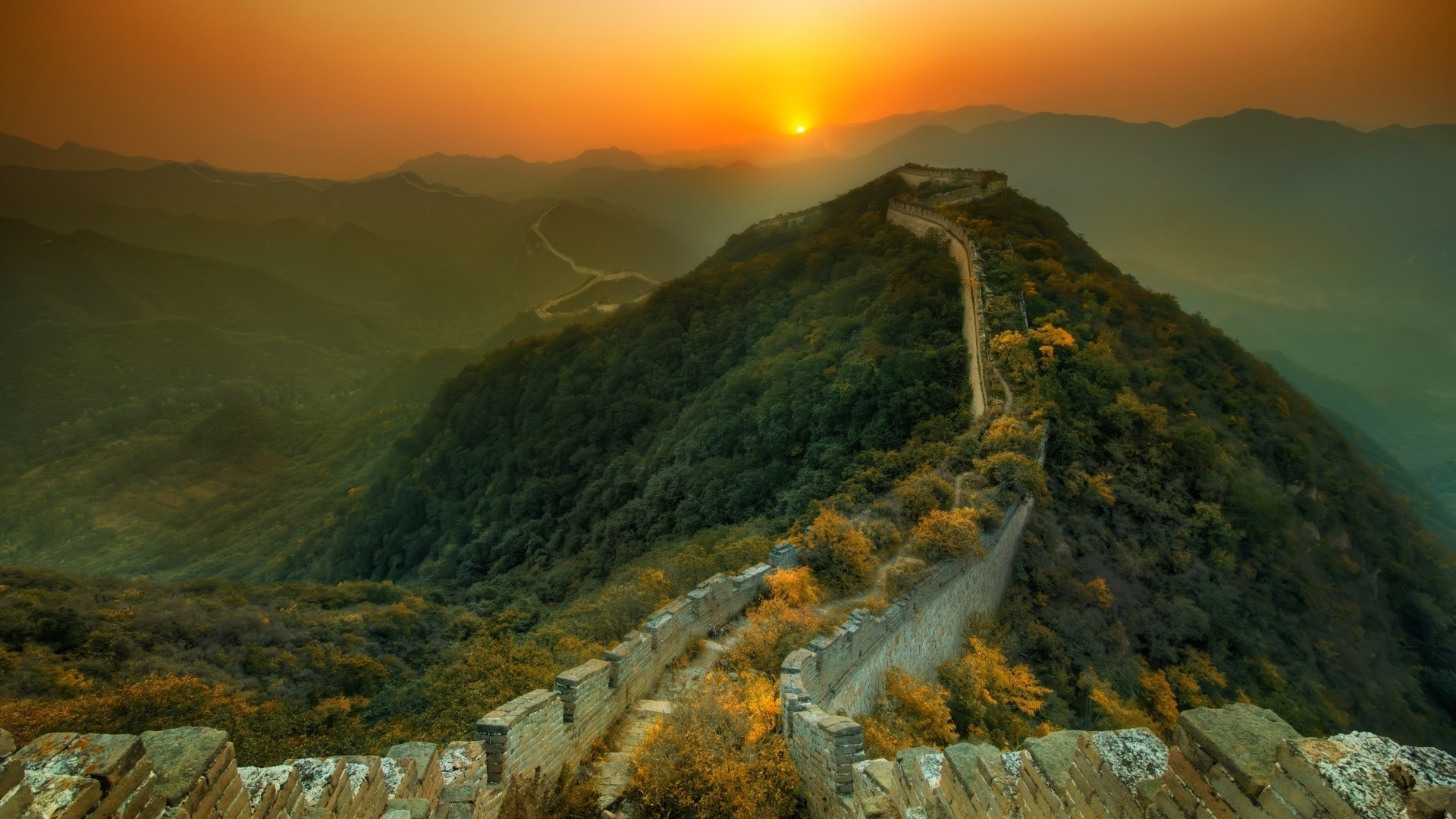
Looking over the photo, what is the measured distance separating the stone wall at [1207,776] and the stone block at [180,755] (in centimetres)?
464

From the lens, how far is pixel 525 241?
14775cm

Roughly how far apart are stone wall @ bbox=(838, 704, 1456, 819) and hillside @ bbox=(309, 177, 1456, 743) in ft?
27.8

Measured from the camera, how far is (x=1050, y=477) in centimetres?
1709

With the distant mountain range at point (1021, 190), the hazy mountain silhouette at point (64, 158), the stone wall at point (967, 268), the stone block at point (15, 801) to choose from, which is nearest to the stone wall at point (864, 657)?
the stone block at point (15, 801)

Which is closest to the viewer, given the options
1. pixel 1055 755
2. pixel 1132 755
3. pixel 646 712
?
pixel 1132 755

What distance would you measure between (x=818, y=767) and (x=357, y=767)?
4470 mm

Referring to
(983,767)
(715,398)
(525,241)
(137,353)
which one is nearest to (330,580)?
(715,398)

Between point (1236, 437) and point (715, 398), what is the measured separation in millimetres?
19426

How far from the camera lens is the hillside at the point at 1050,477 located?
15.6 m

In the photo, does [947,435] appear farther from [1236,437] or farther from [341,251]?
[341,251]

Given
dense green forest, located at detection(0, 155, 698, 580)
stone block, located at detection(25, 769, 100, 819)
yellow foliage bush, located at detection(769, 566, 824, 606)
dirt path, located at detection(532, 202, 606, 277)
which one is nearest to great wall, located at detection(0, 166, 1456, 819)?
stone block, located at detection(25, 769, 100, 819)

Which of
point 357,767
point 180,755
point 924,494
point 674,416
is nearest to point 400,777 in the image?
point 357,767

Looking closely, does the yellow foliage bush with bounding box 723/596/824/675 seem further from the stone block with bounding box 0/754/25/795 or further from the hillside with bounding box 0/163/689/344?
the hillside with bounding box 0/163/689/344

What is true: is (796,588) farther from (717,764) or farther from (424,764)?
(424,764)
